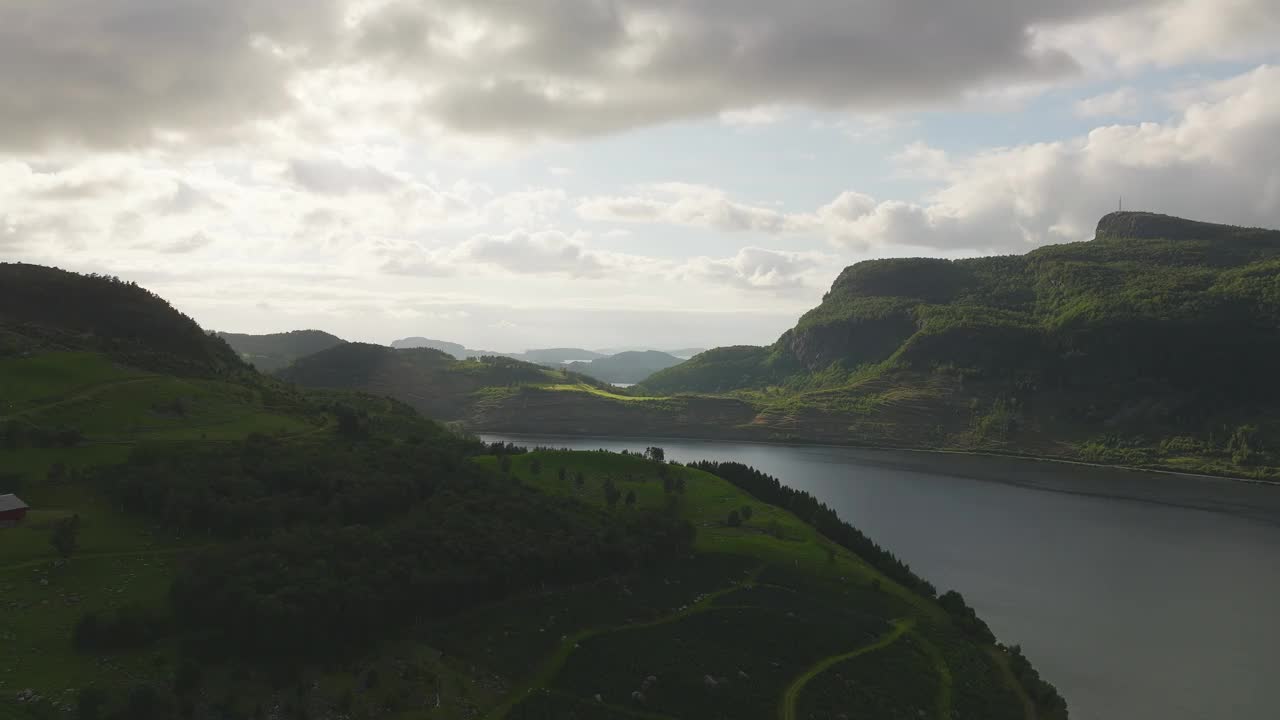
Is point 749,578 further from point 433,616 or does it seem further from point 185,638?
point 185,638

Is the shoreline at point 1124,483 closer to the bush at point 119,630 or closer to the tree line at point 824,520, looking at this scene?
the tree line at point 824,520

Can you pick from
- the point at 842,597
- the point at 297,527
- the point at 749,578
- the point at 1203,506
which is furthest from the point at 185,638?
the point at 1203,506

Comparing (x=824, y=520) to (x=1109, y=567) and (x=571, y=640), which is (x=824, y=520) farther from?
(x=571, y=640)

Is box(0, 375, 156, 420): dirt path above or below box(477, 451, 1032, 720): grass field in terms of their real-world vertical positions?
above

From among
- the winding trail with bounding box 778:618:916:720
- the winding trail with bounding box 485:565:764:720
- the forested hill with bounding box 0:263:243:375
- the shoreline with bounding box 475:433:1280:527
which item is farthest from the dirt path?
the shoreline with bounding box 475:433:1280:527

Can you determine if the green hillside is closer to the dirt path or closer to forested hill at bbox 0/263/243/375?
the dirt path

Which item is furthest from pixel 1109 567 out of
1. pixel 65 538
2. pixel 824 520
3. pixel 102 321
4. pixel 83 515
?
pixel 102 321

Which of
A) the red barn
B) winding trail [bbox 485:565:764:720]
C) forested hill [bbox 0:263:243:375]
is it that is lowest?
winding trail [bbox 485:565:764:720]
